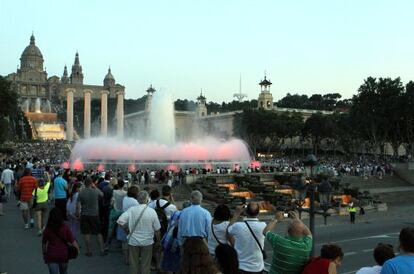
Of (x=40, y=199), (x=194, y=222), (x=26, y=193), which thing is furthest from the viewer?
(x=26, y=193)

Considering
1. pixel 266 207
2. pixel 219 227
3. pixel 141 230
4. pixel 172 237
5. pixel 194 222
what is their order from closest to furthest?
pixel 219 227, pixel 194 222, pixel 172 237, pixel 141 230, pixel 266 207

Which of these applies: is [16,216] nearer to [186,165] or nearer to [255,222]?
[255,222]

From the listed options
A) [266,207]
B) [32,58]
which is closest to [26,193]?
[266,207]

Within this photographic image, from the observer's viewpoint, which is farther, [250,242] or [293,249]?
[250,242]

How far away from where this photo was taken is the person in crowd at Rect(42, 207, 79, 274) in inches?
306

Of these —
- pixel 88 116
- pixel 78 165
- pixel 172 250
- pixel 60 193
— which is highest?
pixel 88 116

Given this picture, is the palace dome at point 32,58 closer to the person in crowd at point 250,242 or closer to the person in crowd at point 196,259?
the person in crowd at point 250,242

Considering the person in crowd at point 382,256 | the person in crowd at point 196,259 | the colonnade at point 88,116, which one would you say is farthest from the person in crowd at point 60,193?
the colonnade at point 88,116

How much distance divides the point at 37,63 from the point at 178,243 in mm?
197241

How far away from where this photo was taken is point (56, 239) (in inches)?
309

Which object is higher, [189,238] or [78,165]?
[78,165]

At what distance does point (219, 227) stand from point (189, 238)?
1.58 m

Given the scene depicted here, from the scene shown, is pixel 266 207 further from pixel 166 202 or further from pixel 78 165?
pixel 166 202

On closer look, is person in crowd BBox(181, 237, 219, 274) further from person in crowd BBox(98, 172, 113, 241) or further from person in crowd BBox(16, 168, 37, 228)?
person in crowd BBox(16, 168, 37, 228)
